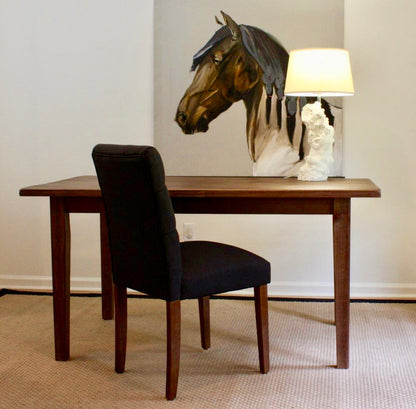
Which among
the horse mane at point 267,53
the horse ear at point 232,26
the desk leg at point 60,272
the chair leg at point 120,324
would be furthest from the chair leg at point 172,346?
the horse ear at point 232,26

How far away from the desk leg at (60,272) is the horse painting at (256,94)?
118 centimetres

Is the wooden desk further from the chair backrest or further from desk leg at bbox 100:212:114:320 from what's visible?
desk leg at bbox 100:212:114:320

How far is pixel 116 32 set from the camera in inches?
149

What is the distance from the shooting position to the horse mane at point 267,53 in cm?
365

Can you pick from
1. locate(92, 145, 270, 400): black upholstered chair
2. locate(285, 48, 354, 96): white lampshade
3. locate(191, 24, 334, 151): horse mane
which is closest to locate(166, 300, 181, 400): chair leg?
locate(92, 145, 270, 400): black upholstered chair

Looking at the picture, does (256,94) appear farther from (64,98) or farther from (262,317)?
(262,317)

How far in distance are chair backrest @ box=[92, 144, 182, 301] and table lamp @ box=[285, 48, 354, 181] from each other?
35.4 inches

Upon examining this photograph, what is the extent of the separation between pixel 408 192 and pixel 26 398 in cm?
224

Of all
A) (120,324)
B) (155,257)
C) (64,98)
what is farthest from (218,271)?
(64,98)

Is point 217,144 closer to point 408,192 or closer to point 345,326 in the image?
point 408,192

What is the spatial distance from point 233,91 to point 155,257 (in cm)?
151

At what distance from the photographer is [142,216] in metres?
2.45

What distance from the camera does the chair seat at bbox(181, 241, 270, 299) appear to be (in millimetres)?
2494

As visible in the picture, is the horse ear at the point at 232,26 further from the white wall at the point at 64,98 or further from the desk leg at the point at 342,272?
the desk leg at the point at 342,272
